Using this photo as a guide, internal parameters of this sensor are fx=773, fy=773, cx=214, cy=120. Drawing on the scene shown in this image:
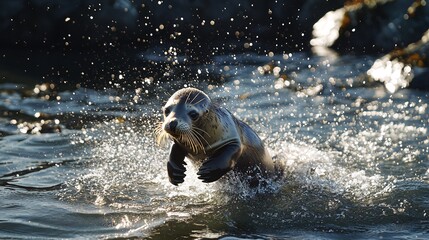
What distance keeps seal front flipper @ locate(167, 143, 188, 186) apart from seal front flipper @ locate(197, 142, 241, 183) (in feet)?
0.66

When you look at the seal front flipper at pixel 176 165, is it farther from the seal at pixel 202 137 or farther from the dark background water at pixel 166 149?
the dark background water at pixel 166 149

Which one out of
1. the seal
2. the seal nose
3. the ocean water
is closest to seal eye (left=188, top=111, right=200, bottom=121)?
the seal

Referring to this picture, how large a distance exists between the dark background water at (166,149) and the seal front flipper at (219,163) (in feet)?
1.32

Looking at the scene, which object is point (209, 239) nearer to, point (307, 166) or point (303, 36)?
point (307, 166)

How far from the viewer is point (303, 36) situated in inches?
592

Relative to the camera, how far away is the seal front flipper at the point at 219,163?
20.3 ft

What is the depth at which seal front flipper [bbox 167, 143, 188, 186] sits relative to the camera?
6352mm

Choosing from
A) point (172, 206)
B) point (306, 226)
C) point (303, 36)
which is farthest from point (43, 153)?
point (303, 36)

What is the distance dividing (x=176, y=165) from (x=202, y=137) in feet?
1.06

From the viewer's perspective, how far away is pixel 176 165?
640 cm

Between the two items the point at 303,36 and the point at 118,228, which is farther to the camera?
the point at 303,36

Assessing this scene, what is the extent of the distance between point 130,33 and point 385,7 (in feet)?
15.8

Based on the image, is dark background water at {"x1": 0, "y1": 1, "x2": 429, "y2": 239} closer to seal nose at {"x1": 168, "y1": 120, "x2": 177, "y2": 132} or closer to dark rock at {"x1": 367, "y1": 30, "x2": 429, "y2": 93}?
dark rock at {"x1": 367, "y1": 30, "x2": 429, "y2": 93}

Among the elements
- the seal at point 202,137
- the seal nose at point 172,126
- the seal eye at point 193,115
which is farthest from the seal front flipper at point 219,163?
the seal nose at point 172,126
